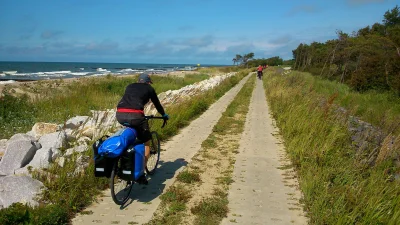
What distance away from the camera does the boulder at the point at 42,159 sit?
5.26m

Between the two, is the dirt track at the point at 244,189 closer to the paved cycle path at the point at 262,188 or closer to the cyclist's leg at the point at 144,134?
the paved cycle path at the point at 262,188

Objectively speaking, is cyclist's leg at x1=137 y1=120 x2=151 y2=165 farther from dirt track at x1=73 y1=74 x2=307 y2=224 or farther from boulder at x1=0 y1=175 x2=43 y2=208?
boulder at x1=0 y1=175 x2=43 y2=208

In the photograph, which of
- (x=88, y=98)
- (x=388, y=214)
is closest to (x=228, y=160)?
(x=388, y=214)

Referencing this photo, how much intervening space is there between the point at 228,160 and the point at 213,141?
67.5 inches

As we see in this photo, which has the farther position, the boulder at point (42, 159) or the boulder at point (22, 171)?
the boulder at point (42, 159)

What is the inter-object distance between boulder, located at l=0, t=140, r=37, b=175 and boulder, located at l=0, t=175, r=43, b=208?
3.16 ft

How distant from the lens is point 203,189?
5.39 metres

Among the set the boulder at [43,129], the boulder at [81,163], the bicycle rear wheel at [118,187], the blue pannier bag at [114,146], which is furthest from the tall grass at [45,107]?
the blue pannier bag at [114,146]

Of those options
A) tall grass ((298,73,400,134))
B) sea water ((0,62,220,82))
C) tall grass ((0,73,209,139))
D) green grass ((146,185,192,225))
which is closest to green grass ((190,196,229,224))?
green grass ((146,185,192,225))

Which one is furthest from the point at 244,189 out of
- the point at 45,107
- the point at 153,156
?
the point at 45,107

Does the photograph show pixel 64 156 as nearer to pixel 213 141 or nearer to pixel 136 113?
pixel 136 113

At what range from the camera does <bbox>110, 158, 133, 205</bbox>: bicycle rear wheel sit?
4.37m

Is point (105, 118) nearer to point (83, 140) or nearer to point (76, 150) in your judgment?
point (83, 140)

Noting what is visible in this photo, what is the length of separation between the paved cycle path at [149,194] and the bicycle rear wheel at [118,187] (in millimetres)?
106
